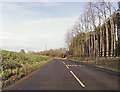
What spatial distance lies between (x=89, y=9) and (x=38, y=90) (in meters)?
34.2

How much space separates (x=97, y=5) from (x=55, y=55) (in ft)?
320

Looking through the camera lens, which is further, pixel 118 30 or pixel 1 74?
pixel 118 30

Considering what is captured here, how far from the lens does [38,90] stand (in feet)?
24.2

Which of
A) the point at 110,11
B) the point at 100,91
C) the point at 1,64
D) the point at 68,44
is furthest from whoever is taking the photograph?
the point at 68,44

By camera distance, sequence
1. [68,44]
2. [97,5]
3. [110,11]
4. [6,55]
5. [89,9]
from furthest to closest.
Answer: [68,44] < [89,9] < [97,5] < [110,11] < [6,55]

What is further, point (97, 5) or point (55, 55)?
point (55, 55)

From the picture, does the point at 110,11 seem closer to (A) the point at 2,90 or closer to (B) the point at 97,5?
(B) the point at 97,5

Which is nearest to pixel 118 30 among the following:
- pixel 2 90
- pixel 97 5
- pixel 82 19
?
pixel 82 19

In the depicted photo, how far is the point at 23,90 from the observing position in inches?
289

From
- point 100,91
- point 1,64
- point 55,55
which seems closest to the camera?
point 100,91

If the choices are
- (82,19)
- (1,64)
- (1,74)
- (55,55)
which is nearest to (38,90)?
(1,74)

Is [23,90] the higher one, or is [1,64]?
[1,64]

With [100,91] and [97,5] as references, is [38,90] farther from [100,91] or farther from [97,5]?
[97,5]

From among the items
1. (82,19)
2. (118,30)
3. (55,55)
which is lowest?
(55,55)
